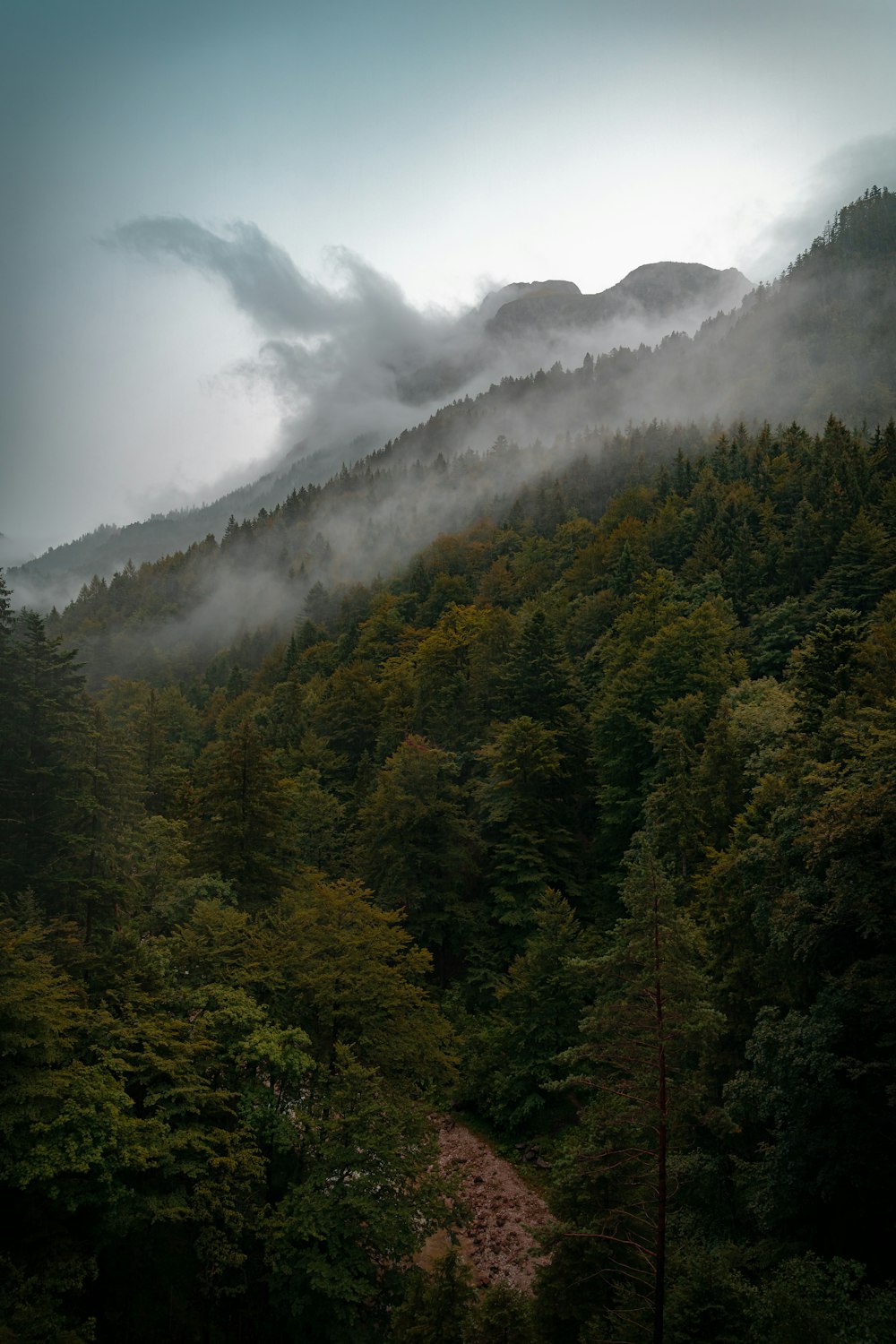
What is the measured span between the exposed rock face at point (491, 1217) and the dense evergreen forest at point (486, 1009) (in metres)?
1.40

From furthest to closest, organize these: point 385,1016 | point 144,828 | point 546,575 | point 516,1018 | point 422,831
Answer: point 546,575, point 422,831, point 144,828, point 516,1018, point 385,1016

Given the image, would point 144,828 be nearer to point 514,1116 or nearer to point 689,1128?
point 514,1116

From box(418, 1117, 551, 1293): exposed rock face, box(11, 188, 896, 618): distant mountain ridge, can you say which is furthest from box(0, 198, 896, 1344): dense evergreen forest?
box(11, 188, 896, 618): distant mountain ridge

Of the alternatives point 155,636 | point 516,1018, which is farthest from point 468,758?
point 155,636

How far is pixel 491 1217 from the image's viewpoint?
25.7m

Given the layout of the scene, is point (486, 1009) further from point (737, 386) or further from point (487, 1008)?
point (737, 386)

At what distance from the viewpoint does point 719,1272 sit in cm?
1295

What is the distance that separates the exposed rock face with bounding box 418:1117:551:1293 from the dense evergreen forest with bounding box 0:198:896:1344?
4.61 feet

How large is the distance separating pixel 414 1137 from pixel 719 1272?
357 inches

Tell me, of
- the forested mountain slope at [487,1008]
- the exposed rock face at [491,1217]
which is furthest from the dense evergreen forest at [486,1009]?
the exposed rock face at [491,1217]

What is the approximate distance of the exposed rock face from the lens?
75.6ft

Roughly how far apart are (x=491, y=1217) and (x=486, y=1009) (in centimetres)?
1137

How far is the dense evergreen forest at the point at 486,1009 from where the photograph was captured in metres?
14.1

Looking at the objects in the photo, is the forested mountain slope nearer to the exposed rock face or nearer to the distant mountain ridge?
the exposed rock face
